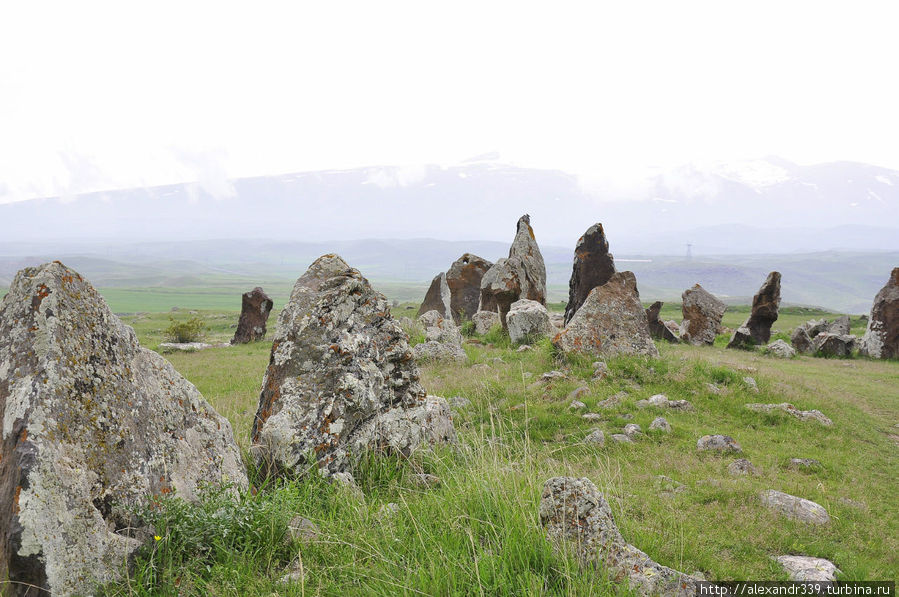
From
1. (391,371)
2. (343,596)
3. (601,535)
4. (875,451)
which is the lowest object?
(875,451)

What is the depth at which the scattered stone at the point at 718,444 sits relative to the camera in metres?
9.44

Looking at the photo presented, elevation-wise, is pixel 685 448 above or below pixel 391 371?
below

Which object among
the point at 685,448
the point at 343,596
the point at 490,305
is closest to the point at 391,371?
the point at 343,596

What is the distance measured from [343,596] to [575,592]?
1.72 meters

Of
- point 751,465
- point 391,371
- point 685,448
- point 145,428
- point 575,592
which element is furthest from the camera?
point 685,448

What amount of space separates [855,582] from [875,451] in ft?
21.4

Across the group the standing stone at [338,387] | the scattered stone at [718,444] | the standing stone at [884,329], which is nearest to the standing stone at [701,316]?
the standing stone at [884,329]

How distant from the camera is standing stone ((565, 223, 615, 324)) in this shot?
24.5m

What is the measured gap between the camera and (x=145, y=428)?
5.07 meters

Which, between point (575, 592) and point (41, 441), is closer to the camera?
point (575, 592)

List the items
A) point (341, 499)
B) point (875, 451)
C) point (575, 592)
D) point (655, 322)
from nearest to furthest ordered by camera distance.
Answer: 1. point (575, 592)
2. point (341, 499)
3. point (875, 451)
4. point (655, 322)

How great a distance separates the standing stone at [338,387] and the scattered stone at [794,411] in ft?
26.2

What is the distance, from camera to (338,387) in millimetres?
6836

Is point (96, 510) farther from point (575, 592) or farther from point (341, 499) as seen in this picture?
point (575, 592)
